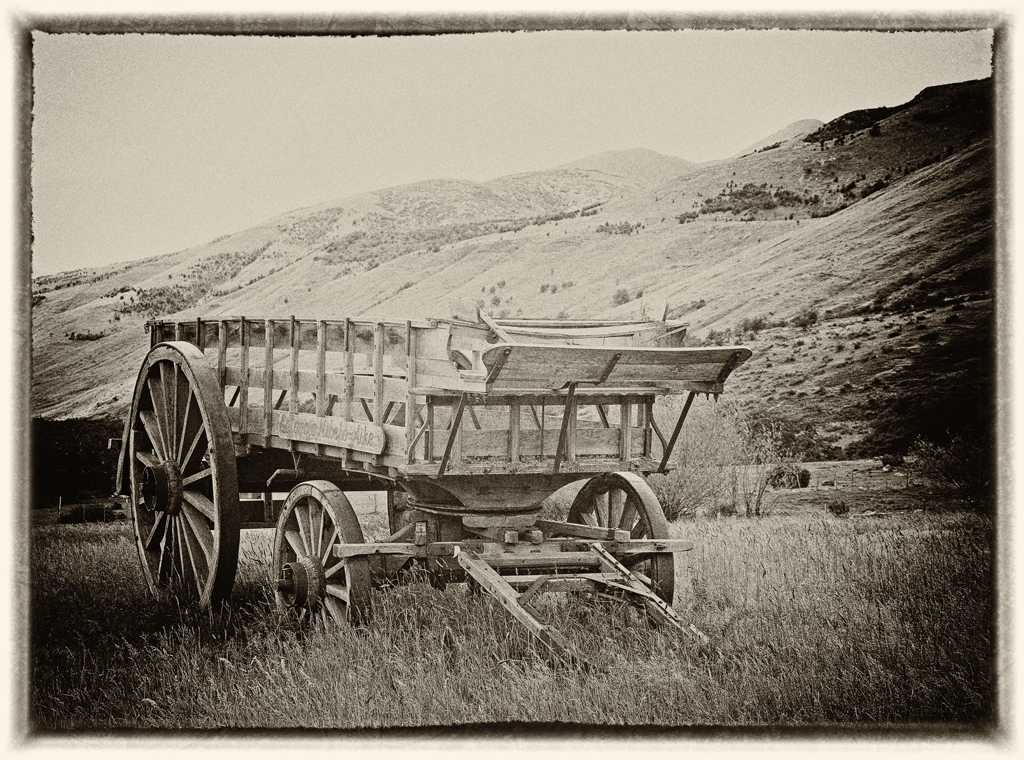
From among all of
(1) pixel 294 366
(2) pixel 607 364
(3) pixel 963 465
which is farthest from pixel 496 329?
(3) pixel 963 465

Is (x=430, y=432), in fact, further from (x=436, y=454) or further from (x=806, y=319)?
(x=806, y=319)

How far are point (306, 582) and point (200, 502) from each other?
3.88 feet

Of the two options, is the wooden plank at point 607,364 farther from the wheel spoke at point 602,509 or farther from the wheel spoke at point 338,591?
the wheel spoke at point 602,509

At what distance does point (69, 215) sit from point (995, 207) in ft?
15.9

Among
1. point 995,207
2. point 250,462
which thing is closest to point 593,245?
point 250,462

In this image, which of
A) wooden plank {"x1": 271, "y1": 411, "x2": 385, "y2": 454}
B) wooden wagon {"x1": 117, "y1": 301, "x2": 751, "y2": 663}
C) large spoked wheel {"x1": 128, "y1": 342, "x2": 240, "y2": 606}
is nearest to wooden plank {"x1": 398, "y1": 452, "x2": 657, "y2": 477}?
wooden wagon {"x1": 117, "y1": 301, "x2": 751, "y2": 663}

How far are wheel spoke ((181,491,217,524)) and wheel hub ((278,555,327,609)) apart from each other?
2.40 feet

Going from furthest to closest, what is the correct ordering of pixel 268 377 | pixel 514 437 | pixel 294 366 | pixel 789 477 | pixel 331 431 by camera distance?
pixel 789 477, pixel 268 377, pixel 294 366, pixel 331 431, pixel 514 437

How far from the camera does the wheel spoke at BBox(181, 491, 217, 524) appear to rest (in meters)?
6.23

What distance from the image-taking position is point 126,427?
704 centimetres

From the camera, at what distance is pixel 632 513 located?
20.3 feet

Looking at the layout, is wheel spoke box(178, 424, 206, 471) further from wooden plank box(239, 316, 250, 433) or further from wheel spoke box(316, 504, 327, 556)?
wheel spoke box(316, 504, 327, 556)

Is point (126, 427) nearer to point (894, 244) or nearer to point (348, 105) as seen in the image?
point (348, 105)

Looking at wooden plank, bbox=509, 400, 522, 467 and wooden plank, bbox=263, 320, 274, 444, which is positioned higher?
wooden plank, bbox=263, 320, 274, 444
